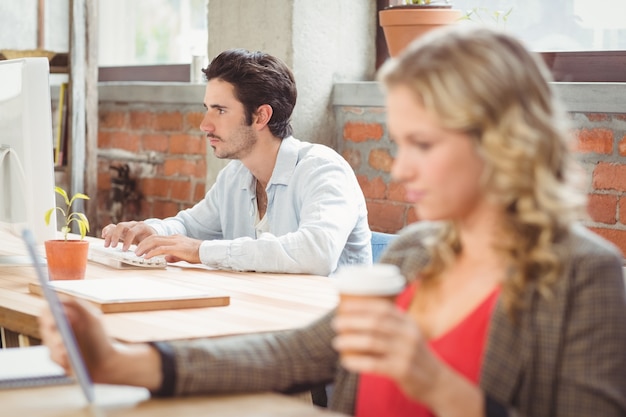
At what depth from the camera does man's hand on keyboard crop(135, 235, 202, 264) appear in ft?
8.46

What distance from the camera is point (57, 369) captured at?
150 cm

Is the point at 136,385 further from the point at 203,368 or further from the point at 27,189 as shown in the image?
the point at 27,189

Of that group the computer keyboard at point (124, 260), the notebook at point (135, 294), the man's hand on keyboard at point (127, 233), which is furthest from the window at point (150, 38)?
the notebook at point (135, 294)

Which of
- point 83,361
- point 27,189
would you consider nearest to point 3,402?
point 83,361

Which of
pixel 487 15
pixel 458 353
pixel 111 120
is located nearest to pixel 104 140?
pixel 111 120

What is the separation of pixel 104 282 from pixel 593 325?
125 centimetres

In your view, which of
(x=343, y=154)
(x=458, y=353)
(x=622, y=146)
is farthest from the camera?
(x=343, y=154)

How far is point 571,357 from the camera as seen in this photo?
123cm

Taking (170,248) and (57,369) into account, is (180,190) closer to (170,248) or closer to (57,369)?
(170,248)

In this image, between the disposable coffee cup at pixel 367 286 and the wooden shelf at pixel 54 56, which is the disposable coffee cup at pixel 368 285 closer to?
the disposable coffee cup at pixel 367 286

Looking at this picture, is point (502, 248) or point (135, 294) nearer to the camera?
point (502, 248)

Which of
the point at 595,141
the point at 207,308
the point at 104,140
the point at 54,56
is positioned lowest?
the point at 207,308

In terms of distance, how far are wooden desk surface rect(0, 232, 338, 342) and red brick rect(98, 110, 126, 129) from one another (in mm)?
2211

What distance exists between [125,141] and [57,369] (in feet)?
10.9
